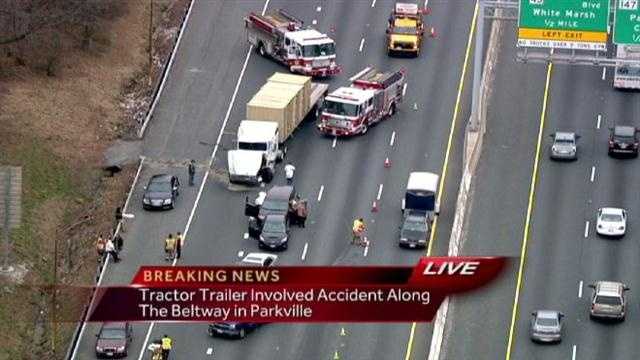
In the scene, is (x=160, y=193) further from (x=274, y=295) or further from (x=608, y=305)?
(x=274, y=295)

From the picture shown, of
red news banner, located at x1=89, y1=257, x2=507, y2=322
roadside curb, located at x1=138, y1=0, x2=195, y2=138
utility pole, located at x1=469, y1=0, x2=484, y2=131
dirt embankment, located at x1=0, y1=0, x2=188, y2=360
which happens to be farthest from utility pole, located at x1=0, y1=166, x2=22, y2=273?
red news banner, located at x1=89, y1=257, x2=507, y2=322

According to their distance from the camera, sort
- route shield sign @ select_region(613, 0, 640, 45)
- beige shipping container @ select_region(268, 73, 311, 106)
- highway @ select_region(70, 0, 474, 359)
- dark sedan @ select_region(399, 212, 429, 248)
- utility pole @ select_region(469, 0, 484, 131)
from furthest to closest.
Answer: beige shipping container @ select_region(268, 73, 311, 106), utility pole @ select_region(469, 0, 484, 131), route shield sign @ select_region(613, 0, 640, 45), dark sedan @ select_region(399, 212, 429, 248), highway @ select_region(70, 0, 474, 359)

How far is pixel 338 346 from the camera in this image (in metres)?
96.0

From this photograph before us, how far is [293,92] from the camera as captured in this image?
116812mm

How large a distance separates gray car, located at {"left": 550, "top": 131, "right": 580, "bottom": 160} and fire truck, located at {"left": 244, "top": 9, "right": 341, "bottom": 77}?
53.3 feet

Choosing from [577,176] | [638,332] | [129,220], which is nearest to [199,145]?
[129,220]

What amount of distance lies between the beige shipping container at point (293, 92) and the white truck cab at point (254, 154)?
3706 mm

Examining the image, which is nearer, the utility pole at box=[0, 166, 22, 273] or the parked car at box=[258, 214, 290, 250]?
the utility pole at box=[0, 166, 22, 273]

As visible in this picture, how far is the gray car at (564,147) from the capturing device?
11500 cm

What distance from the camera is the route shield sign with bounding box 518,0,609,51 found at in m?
108

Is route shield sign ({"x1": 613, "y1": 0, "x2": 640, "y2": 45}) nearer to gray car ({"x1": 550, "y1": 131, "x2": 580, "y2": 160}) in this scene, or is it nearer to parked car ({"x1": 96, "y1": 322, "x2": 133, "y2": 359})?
gray car ({"x1": 550, "y1": 131, "x2": 580, "y2": 160})

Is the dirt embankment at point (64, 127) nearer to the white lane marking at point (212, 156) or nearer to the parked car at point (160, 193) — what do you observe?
the parked car at point (160, 193)

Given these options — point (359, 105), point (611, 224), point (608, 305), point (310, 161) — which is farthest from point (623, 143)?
point (608, 305)

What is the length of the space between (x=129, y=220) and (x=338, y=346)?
55.5 feet
